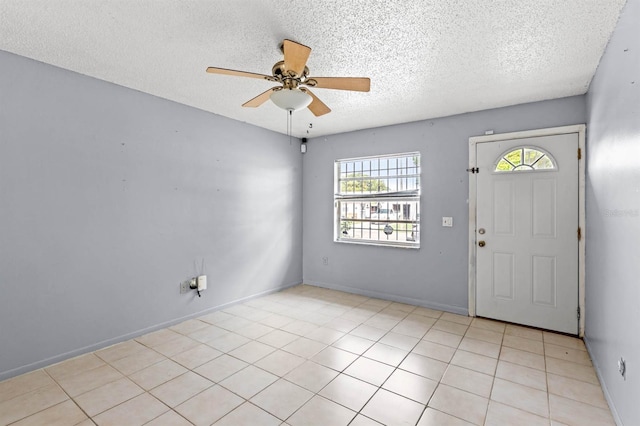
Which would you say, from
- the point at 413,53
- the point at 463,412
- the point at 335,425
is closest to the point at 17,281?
the point at 335,425

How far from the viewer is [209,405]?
6.68 feet

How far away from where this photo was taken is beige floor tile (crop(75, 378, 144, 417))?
2.01 meters

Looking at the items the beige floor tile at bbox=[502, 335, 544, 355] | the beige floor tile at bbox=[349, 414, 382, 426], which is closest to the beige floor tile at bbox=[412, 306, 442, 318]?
the beige floor tile at bbox=[502, 335, 544, 355]

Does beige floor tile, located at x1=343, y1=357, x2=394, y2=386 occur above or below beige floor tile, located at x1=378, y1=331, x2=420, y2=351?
below

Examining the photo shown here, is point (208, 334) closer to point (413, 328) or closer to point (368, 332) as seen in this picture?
point (368, 332)

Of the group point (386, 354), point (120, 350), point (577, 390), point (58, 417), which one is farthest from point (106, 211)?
point (577, 390)

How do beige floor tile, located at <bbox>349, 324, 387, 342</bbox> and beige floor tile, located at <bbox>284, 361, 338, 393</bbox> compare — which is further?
beige floor tile, located at <bbox>349, 324, 387, 342</bbox>

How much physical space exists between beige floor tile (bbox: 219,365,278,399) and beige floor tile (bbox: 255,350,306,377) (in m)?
0.06

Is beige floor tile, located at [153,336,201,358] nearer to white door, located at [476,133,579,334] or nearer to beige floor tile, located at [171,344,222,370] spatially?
beige floor tile, located at [171,344,222,370]

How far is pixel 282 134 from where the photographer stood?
15.8 feet

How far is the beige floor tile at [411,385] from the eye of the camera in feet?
7.02

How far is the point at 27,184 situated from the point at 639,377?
4.10m

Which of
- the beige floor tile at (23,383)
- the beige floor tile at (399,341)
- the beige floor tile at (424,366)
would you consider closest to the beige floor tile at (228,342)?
the beige floor tile at (23,383)

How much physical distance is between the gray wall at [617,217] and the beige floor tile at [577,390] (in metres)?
0.08
